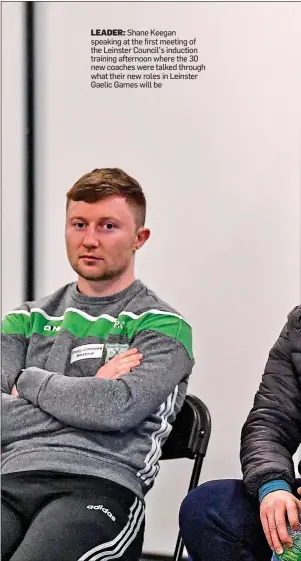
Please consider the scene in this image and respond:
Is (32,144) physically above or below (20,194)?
above

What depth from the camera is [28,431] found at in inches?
66.1

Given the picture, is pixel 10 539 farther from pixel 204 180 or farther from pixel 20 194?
pixel 204 180

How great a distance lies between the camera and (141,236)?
1.76 m

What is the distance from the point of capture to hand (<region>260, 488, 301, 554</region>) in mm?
1394

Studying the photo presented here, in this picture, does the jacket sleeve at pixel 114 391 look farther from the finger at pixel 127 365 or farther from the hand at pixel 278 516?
the hand at pixel 278 516

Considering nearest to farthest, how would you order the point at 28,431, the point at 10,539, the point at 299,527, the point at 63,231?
the point at 299,527
the point at 10,539
the point at 28,431
the point at 63,231

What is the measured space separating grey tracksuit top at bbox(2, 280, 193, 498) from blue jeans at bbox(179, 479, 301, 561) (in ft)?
0.57

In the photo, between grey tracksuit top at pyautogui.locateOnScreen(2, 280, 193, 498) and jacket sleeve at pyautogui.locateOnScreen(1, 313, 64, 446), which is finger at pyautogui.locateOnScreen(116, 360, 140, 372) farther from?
jacket sleeve at pyautogui.locateOnScreen(1, 313, 64, 446)

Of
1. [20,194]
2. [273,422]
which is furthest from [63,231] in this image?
[273,422]

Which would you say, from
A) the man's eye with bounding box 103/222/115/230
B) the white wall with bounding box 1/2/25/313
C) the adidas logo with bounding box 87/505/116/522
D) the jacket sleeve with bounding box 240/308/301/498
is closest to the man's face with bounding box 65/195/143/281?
the man's eye with bounding box 103/222/115/230

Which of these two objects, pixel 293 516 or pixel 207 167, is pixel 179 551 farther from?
pixel 207 167

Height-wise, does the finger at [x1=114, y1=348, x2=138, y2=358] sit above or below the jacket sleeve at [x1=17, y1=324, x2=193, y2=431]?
above

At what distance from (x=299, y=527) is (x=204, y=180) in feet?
2.76

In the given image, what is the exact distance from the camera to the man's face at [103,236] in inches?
68.9
